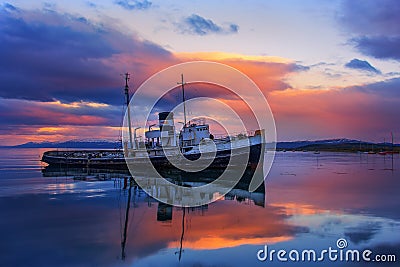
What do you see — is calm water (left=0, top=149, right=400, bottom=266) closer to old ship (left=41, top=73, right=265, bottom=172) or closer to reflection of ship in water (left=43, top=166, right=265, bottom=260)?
reflection of ship in water (left=43, top=166, right=265, bottom=260)

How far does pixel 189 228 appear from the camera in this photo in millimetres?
17125

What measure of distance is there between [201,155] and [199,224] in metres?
30.0

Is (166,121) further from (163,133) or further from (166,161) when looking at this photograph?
(166,161)

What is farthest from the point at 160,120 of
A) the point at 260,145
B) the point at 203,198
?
the point at 203,198

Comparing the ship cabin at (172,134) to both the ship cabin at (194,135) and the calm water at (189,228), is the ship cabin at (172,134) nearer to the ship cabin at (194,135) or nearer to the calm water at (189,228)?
the ship cabin at (194,135)

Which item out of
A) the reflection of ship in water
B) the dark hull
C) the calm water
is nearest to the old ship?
the dark hull

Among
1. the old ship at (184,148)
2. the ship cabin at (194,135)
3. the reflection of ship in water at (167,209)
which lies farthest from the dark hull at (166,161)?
the reflection of ship in water at (167,209)

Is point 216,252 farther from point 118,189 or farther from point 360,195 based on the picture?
point 118,189

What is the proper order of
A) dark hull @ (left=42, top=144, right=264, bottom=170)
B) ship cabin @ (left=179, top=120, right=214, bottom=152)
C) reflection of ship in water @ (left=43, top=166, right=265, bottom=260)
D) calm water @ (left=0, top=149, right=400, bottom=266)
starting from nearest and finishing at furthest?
calm water @ (left=0, top=149, right=400, bottom=266) → reflection of ship in water @ (left=43, top=166, right=265, bottom=260) → dark hull @ (left=42, top=144, right=264, bottom=170) → ship cabin @ (left=179, top=120, right=214, bottom=152)

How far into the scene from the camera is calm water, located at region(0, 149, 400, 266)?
13.0m

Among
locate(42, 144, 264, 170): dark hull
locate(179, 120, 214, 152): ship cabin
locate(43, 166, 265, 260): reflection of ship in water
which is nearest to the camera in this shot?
locate(43, 166, 265, 260): reflection of ship in water

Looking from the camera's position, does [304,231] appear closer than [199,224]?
Yes

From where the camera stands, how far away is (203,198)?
26094mm

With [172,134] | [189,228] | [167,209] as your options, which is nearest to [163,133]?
[172,134]
